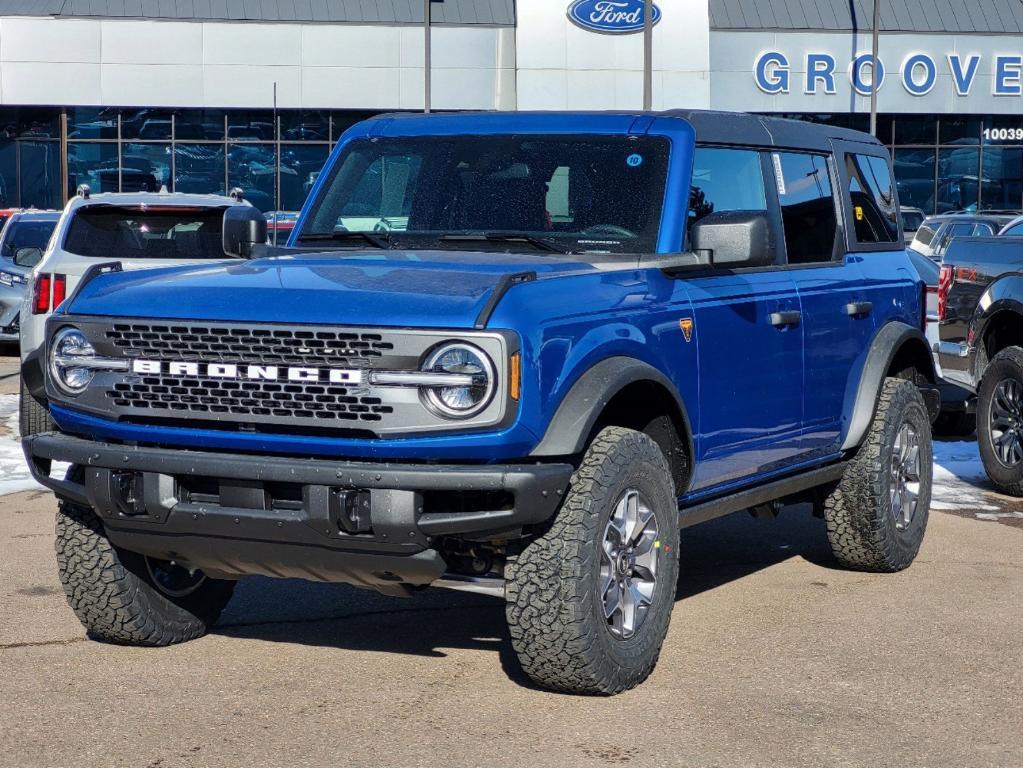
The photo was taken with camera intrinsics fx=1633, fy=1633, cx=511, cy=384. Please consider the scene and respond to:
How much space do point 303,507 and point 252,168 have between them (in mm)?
39766

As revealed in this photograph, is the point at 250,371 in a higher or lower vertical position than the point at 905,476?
higher

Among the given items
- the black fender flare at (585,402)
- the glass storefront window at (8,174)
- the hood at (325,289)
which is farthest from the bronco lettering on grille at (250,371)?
the glass storefront window at (8,174)

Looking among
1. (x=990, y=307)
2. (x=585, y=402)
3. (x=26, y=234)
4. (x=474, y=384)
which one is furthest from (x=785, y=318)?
(x=26, y=234)

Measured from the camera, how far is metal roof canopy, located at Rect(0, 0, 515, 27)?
41.7 metres

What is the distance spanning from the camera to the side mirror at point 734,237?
5.87 m

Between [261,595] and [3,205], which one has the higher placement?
[3,205]

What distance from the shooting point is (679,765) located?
475cm

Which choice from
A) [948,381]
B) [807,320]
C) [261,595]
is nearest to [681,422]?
[807,320]

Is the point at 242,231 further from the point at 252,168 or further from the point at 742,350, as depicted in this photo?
the point at 252,168

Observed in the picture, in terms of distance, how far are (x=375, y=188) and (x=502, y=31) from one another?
1460 inches

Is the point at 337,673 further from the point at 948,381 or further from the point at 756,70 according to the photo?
the point at 756,70

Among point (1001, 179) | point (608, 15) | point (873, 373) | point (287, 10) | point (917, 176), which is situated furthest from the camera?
point (1001, 179)

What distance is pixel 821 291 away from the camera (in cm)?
704

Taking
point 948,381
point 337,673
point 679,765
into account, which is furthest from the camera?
point 948,381
